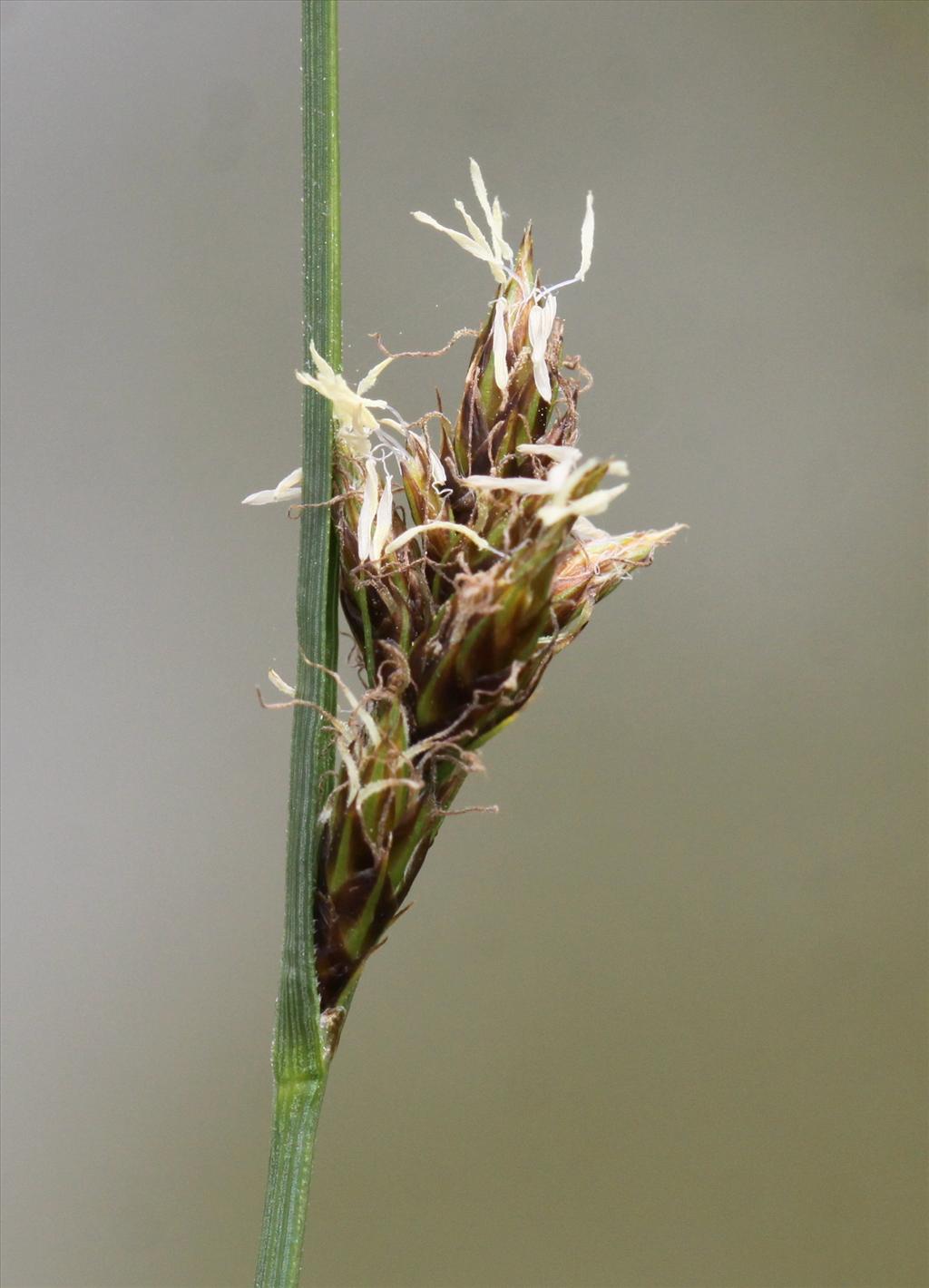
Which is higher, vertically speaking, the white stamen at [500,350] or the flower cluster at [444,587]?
the white stamen at [500,350]

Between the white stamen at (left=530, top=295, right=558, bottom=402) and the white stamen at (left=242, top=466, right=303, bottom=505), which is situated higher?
the white stamen at (left=530, top=295, right=558, bottom=402)

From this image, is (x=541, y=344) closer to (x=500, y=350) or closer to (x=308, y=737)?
(x=500, y=350)

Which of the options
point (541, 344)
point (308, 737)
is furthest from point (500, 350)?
point (308, 737)

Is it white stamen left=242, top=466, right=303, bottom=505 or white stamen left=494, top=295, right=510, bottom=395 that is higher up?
white stamen left=494, top=295, right=510, bottom=395

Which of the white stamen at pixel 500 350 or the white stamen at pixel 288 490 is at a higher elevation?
the white stamen at pixel 500 350

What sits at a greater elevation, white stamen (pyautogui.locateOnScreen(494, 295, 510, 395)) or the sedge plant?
white stamen (pyautogui.locateOnScreen(494, 295, 510, 395))
